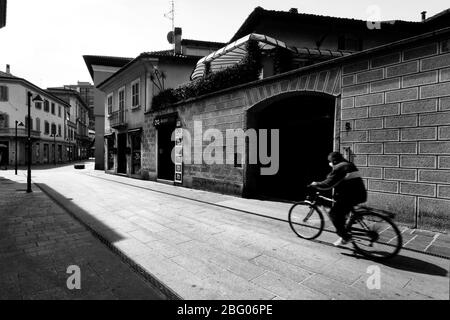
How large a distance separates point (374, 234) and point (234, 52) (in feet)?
32.0

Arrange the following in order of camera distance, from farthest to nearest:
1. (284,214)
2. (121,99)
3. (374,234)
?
(121,99) < (284,214) < (374,234)

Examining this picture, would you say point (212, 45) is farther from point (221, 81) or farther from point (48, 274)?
point (48, 274)

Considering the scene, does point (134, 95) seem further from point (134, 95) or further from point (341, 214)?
point (341, 214)

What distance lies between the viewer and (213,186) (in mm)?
10352

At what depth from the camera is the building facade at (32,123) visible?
32.7m

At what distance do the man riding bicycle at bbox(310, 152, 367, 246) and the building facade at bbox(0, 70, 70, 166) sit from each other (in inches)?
1319

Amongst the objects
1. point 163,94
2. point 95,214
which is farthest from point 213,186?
point 163,94

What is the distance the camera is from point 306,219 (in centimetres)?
→ 499

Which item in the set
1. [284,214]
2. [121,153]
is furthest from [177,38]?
[284,214]

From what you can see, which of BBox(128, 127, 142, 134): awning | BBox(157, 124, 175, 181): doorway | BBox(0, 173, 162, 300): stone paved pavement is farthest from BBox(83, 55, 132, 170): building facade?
BBox(0, 173, 162, 300): stone paved pavement

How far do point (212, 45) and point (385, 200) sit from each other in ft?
68.3

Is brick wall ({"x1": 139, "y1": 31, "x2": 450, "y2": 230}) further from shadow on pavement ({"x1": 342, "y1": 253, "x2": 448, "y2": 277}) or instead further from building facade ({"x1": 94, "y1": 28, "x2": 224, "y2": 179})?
building facade ({"x1": 94, "y1": 28, "x2": 224, "y2": 179})

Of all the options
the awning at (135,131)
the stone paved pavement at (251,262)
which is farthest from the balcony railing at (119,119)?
the stone paved pavement at (251,262)

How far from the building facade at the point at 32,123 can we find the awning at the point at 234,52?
85.7ft
